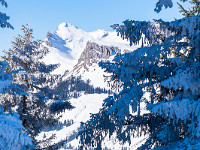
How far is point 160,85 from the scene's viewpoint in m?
6.04

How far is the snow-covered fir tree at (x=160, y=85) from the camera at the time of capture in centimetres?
486

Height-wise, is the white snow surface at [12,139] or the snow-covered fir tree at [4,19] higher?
the snow-covered fir tree at [4,19]

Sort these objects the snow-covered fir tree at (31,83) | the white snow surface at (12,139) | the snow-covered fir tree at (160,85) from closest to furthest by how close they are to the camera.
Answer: the white snow surface at (12,139), the snow-covered fir tree at (160,85), the snow-covered fir tree at (31,83)

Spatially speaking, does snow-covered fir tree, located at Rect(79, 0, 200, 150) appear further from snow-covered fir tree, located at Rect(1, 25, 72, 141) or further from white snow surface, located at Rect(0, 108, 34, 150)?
snow-covered fir tree, located at Rect(1, 25, 72, 141)

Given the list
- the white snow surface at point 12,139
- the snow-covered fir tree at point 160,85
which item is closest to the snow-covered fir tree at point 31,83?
the snow-covered fir tree at point 160,85

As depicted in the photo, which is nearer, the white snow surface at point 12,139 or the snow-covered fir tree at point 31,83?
the white snow surface at point 12,139

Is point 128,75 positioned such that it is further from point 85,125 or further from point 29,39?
point 29,39

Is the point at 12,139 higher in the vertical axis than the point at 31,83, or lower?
lower

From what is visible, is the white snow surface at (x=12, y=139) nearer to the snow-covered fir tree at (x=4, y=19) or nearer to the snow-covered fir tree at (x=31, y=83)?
the snow-covered fir tree at (x=4, y=19)

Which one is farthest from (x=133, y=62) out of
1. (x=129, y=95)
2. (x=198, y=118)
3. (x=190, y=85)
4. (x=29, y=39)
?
(x=29, y=39)

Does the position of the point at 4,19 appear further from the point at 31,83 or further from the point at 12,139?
the point at 31,83

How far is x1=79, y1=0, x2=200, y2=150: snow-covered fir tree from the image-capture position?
4.86m


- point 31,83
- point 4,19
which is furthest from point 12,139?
point 31,83

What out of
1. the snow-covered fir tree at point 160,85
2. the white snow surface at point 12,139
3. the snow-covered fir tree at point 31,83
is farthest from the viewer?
the snow-covered fir tree at point 31,83
